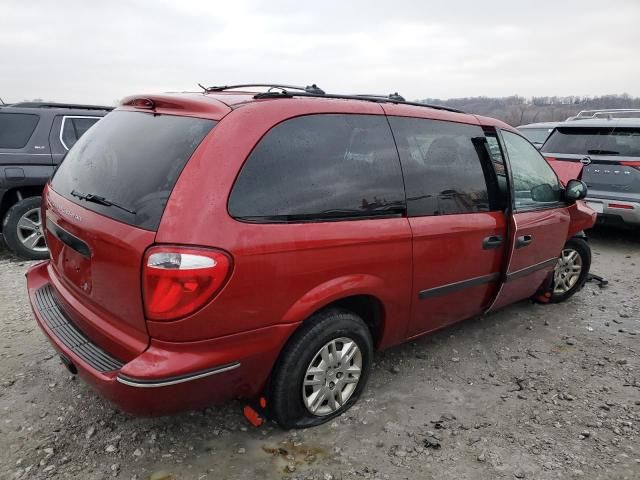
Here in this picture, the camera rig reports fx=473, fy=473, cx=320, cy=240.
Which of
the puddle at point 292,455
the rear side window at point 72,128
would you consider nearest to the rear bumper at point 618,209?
the puddle at point 292,455

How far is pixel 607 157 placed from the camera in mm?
6234

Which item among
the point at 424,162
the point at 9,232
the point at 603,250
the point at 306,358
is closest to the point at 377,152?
the point at 424,162

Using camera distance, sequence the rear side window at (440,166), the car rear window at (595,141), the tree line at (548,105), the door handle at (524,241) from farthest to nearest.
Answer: the tree line at (548,105) < the car rear window at (595,141) < the door handle at (524,241) < the rear side window at (440,166)

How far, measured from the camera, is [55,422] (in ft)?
8.25

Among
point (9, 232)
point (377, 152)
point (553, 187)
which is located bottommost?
point (9, 232)

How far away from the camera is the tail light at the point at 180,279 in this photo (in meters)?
1.83

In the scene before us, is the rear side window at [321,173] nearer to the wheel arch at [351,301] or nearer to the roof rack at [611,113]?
the wheel arch at [351,301]

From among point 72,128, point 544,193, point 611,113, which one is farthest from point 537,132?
point 72,128

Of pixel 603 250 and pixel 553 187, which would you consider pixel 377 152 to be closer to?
pixel 553 187

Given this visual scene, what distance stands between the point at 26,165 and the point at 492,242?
4.88m

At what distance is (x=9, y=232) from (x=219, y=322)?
14.5ft

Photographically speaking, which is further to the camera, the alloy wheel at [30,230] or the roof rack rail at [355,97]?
the alloy wheel at [30,230]

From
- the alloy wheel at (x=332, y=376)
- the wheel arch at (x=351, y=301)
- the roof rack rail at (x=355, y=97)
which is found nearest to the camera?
the wheel arch at (x=351, y=301)

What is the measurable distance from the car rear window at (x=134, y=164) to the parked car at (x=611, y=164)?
543 cm
